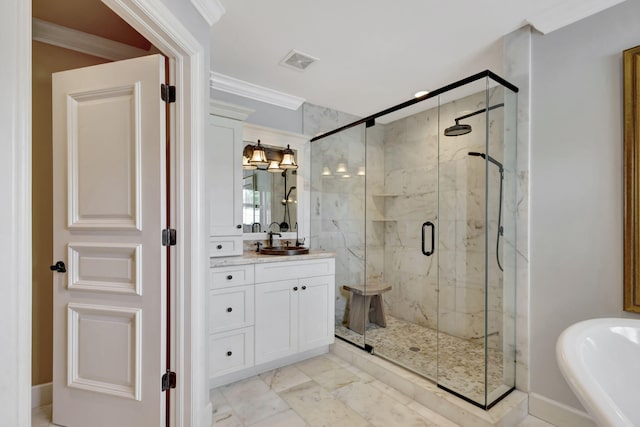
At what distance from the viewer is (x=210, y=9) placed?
1779 millimetres

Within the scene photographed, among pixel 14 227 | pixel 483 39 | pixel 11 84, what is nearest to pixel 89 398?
pixel 14 227

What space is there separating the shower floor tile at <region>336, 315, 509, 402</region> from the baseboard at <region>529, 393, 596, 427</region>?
0.17 metres

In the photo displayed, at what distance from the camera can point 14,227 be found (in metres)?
0.74

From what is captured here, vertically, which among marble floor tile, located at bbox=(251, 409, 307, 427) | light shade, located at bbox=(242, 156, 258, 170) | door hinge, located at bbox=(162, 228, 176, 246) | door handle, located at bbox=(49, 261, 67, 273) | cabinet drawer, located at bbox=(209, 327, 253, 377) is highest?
light shade, located at bbox=(242, 156, 258, 170)

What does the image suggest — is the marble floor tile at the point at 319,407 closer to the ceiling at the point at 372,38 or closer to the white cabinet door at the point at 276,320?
the white cabinet door at the point at 276,320

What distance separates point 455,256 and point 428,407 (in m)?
1.32

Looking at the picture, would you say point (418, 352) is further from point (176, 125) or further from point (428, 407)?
point (176, 125)

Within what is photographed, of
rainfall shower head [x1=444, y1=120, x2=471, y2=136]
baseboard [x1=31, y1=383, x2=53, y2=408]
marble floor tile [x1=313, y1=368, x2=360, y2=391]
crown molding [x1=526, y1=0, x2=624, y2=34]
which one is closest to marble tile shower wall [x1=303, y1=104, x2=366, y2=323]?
marble floor tile [x1=313, y1=368, x2=360, y2=391]

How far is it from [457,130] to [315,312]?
2.02 metres

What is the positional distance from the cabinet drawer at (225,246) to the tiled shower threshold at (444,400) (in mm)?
1418

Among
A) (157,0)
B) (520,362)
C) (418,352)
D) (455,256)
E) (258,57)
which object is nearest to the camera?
(157,0)

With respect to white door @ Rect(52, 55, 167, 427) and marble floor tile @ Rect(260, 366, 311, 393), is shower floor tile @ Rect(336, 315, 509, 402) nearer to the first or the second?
marble floor tile @ Rect(260, 366, 311, 393)

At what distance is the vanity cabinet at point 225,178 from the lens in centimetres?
239

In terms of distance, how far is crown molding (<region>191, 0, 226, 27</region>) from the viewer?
1707 mm
